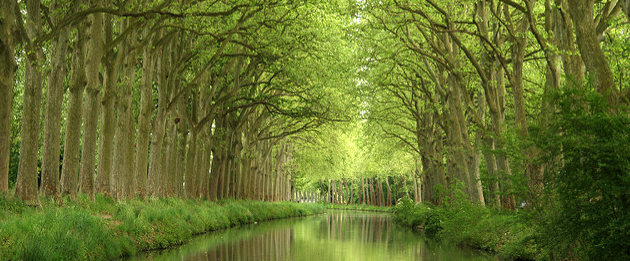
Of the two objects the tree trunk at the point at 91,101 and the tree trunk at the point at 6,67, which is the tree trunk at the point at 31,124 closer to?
the tree trunk at the point at 6,67

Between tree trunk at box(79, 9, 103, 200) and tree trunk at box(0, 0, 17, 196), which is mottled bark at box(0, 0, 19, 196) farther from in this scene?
tree trunk at box(79, 9, 103, 200)

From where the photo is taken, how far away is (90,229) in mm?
11766

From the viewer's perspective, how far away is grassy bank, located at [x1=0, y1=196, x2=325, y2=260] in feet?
31.0

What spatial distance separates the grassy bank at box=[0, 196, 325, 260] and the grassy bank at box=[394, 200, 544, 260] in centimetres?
868

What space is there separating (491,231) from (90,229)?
36.1ft

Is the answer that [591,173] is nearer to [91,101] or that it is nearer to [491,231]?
[491,231]

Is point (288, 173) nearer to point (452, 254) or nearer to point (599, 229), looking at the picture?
point (452, 254)

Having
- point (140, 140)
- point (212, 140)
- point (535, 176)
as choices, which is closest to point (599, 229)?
point (535, 176)

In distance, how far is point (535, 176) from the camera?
13.1 metres

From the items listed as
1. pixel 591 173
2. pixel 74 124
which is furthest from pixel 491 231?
pixel 74 124

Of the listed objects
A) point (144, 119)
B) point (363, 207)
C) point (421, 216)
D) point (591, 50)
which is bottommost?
point (363, 207)

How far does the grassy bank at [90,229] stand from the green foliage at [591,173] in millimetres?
8330

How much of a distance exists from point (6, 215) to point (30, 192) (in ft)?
6.47

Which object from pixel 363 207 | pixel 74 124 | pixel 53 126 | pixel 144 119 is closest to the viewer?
pixel 53 126
